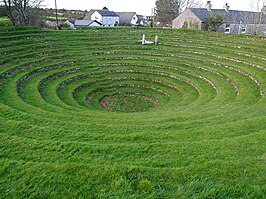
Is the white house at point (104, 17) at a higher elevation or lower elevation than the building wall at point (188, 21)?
higher

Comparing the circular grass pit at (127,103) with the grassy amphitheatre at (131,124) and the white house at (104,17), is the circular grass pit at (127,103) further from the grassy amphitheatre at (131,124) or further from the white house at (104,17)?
the white house at (104,17)

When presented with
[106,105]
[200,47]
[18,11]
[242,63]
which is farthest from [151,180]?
[18,11]

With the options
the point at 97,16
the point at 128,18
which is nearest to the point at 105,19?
the point at 97,16

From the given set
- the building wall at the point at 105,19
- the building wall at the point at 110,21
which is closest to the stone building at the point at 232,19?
the building wall at the point at 110,21

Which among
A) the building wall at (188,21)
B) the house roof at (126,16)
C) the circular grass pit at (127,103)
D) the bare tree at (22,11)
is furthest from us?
the house roof at (126,16)

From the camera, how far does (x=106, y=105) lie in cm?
1930

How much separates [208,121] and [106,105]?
997 cm

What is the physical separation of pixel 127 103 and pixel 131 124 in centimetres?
866

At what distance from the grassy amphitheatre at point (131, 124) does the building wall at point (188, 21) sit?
22.3m

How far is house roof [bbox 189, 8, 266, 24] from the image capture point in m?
50.5

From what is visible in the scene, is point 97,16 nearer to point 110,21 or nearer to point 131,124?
point 110,21

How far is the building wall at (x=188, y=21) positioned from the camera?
158 feet

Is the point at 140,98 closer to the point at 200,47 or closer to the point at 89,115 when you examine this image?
the point at 89,115

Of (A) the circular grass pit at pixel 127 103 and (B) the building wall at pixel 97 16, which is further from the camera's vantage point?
(B) the building wall at pixel 97 16
